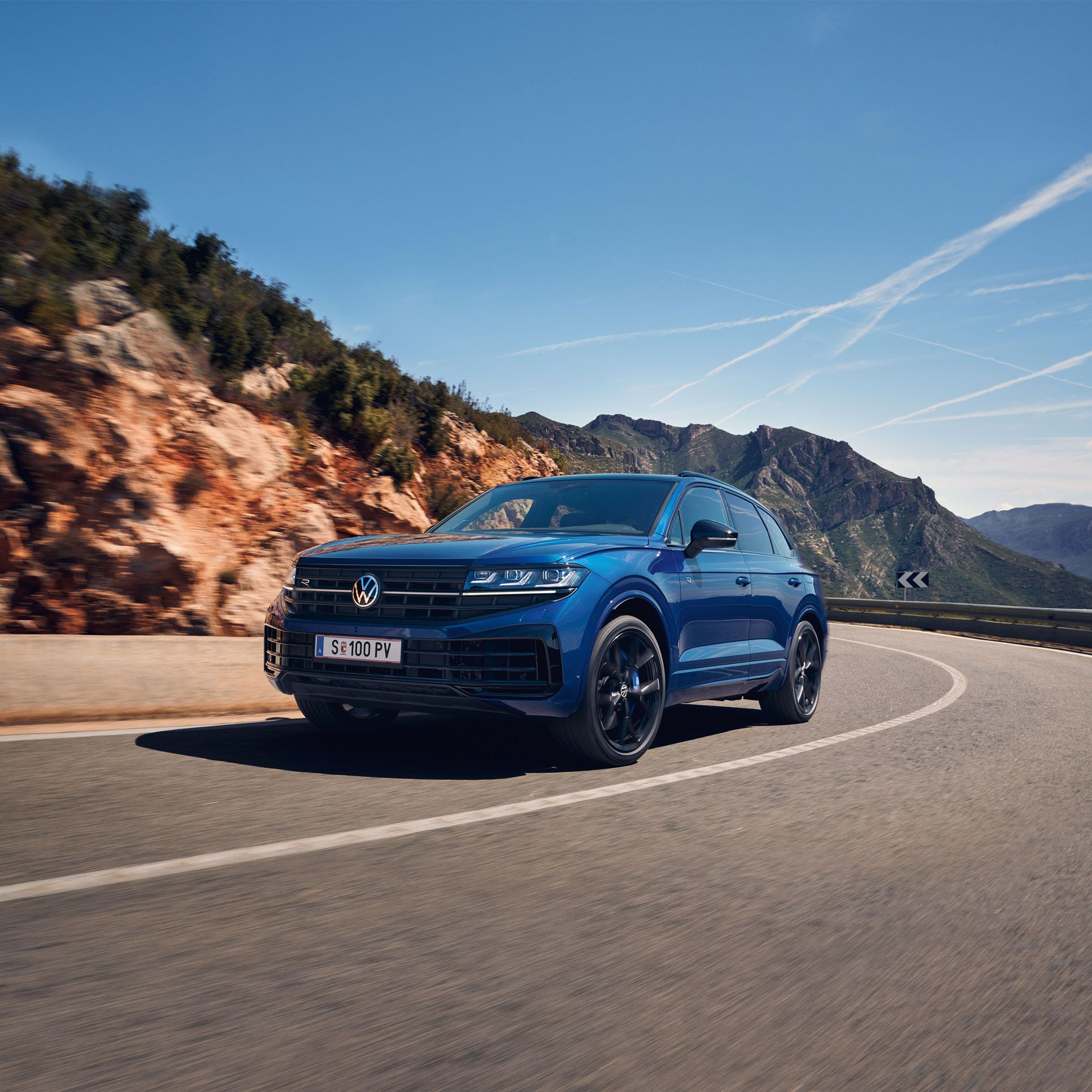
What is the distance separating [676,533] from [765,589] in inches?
55.0

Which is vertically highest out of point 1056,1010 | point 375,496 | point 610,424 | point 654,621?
point 610,424

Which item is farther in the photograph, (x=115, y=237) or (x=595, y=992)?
(x=115, y=237)

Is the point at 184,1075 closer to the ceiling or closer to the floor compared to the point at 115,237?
closer to the floor

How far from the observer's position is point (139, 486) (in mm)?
10219

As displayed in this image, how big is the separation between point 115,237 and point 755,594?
968 cm

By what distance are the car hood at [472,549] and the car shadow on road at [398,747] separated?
868 mm

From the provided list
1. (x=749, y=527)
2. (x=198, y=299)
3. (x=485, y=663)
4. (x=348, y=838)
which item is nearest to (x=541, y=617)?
(x=485, y=663)

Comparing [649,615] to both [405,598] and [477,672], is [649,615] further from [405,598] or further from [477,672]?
[405,598]

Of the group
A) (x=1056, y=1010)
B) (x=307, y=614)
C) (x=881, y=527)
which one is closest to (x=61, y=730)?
(x=307, y=614)

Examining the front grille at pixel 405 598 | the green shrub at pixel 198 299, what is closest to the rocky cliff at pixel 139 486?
the green shrub at pixel 198 299

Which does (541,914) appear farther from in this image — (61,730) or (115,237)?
(115,237)

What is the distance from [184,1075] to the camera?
2113 mm

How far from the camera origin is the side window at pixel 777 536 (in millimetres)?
8695

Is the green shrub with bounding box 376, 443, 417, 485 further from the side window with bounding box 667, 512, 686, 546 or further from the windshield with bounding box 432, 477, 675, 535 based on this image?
the side window with bounding box 667, 512, 686, 546
